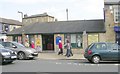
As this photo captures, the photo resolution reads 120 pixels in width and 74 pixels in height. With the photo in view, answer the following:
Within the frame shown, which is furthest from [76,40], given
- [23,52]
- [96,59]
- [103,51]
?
[103,51]

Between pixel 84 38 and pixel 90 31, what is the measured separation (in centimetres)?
104

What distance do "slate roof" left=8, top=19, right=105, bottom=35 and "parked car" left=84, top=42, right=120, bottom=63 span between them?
41.6ft

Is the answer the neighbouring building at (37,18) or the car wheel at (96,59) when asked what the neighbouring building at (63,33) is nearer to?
the car wheel at (96,59)

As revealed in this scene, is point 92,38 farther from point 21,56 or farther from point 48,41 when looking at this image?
point 21,56

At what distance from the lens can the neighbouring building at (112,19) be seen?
30.6 metres

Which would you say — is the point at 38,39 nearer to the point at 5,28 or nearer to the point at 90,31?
the point at 90,31

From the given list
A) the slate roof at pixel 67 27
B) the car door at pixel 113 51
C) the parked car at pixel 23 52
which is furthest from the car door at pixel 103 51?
the slate roof at pixel 67 27

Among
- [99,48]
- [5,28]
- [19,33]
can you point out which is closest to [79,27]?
[19,33]

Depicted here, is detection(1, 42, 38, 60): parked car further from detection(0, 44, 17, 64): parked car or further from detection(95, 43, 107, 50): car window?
detection(95, 43, 107, 50): car window

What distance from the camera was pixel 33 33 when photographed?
3525cm

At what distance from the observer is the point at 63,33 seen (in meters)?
33.6

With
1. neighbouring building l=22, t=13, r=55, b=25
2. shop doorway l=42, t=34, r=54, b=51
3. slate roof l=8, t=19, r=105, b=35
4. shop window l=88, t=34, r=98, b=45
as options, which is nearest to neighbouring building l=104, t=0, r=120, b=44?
slate roof l=8, t=19, r=105, b=35

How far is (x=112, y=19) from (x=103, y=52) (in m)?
12.5

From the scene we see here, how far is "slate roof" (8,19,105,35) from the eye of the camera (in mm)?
33406
